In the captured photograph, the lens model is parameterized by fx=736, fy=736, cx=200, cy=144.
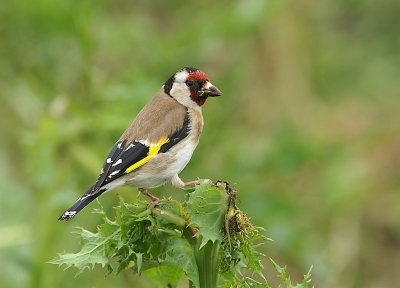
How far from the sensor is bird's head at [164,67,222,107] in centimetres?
435

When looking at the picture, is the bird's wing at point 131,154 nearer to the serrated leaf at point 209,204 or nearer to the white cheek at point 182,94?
the white cheek at point 182,94

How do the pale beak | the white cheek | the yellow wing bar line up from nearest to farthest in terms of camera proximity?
1. the yellow wing bar
2. the pale beak
3. the white cheek

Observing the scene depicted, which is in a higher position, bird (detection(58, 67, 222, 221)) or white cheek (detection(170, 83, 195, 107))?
white cheek (detection(170, 83, 195, 107))

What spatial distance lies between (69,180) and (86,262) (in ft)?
7.81

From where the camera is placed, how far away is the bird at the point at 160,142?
3.71 m

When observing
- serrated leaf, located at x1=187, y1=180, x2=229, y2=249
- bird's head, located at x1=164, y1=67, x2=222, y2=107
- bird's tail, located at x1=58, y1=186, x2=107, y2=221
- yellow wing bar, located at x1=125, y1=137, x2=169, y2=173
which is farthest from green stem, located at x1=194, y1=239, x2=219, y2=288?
bird's head, located at x1=164, y1=67, x2=222, y2=107

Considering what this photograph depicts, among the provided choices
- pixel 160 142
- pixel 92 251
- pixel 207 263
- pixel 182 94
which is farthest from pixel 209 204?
pixel 182 94

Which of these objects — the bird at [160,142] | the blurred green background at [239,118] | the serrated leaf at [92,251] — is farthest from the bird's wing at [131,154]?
the serrated leaf at [92,251]

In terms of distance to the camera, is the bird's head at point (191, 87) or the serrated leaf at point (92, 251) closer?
the serrated leaf at point (92, 251)

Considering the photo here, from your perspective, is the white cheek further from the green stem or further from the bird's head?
the green stem

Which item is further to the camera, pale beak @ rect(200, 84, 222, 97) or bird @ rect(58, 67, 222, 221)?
pale beak @ rect(200, 84, 222, 97)

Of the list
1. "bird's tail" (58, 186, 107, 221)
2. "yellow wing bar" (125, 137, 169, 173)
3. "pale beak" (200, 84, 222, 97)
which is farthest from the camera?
"pale beak" (200, 84, 222, 97)

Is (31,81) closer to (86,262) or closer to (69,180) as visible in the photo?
(69,180)

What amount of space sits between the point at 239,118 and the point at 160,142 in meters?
3.95
